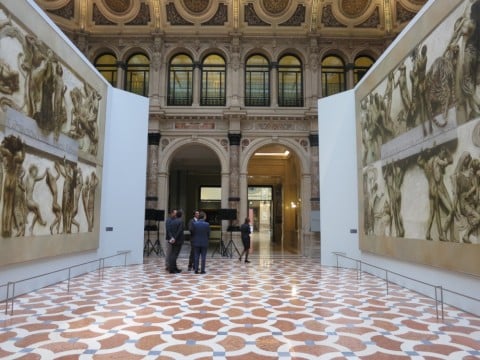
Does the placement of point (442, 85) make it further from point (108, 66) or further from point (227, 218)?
point (108, 66)

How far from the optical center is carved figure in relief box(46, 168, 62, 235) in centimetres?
795

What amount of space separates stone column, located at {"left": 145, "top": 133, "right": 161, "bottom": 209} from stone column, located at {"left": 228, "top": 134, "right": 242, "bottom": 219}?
10.7 feet

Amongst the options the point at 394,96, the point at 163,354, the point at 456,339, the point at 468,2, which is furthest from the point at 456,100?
the point at 163,354

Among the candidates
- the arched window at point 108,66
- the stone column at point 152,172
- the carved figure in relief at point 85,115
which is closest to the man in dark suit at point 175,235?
the carved figure in relief at point 85,115

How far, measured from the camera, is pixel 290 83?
17.8 m

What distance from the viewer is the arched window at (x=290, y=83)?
1766cm

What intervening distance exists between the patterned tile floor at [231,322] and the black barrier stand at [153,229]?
5.72 meters

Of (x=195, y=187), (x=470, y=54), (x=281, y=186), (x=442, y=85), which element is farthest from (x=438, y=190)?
(x=195, y=187)

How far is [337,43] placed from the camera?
17.7m

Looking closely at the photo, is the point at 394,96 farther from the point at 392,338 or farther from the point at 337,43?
the point at 337,43

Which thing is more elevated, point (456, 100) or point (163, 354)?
point (456, 100)

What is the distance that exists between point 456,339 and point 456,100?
355cm

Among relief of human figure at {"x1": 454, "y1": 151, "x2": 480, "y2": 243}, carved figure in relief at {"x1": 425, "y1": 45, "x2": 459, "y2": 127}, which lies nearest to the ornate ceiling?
carved figure in relief at {"x1": 425, "y1": 45, "x2": 459, "y2": 127}

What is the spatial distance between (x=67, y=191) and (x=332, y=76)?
529 inches
